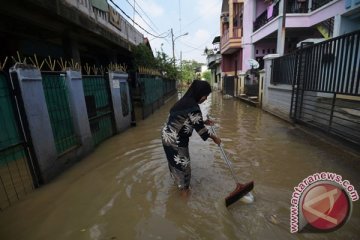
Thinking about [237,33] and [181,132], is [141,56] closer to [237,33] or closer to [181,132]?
[237,33]

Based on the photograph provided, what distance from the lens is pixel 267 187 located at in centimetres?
353

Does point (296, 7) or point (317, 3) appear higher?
point (296, 7)

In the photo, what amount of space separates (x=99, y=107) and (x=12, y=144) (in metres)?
2.89

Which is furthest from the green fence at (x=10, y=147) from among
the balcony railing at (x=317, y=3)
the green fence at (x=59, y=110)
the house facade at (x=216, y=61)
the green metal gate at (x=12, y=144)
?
the house facade at (x=216, y=61)

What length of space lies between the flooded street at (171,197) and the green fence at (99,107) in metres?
0.67

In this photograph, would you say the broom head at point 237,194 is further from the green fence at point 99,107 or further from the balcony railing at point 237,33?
the balcony railing at point 237,33

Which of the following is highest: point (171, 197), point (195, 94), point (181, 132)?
point (195, 94)

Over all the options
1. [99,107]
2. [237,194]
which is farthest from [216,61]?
[237,194]

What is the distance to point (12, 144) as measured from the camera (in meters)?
3.46

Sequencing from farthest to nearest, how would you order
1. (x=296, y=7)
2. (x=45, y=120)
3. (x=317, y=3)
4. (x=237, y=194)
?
1. (x=296, y=7)
2. (x=317, y=3)
3. (x=45, y=120)
4. (x=237, y=194)

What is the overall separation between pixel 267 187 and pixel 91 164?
3430 millimetres

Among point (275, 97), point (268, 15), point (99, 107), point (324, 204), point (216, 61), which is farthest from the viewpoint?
point (216, 61)

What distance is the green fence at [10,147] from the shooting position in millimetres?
3332

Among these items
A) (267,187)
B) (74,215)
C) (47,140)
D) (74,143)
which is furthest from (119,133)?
(267,187)
